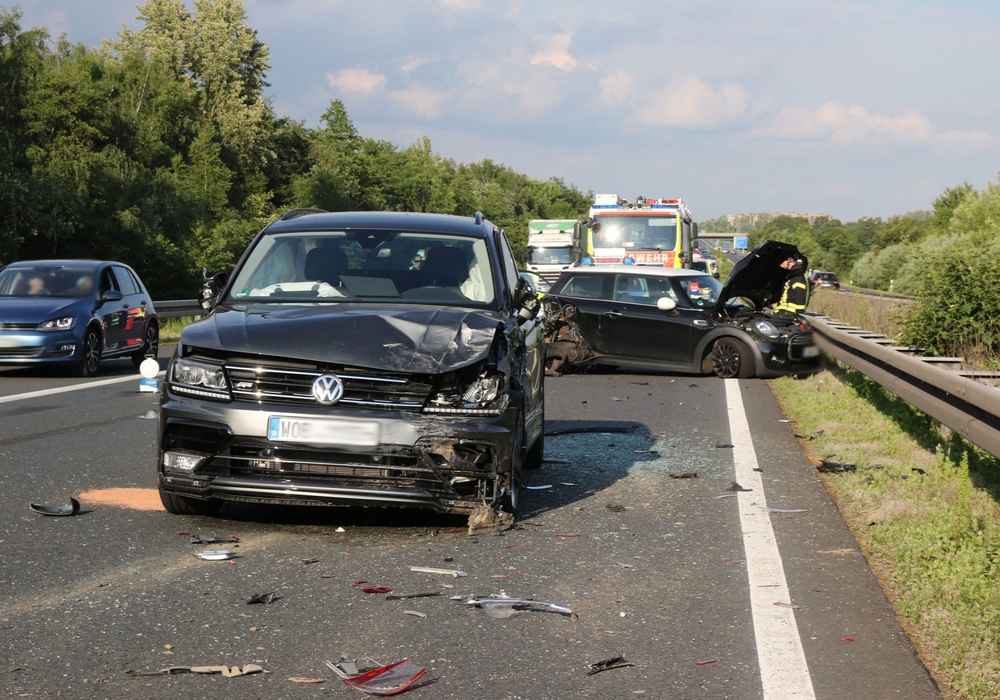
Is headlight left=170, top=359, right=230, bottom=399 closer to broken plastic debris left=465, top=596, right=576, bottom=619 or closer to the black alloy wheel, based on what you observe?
broken plastic debris left=465, top=596, right=576, bottom=619

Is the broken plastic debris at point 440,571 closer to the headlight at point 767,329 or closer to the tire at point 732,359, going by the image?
the tire at point 732,359

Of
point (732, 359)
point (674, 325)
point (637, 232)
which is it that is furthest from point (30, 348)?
point (637, 232)

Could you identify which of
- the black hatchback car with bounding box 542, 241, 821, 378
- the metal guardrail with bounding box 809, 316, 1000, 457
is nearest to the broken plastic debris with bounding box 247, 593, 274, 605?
the metal guardrail with bounding box 809, 316, 1000, 457

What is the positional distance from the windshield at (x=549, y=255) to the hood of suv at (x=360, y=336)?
42159 millimetres

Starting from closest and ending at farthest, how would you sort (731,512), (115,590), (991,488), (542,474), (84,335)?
(115,590) < (731,512) < (991,488) < (542,474) < (84,335)

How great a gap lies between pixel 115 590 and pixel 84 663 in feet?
3.28

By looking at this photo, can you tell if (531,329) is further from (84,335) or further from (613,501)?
(84,335)

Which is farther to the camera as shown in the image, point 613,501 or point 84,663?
point 613,501

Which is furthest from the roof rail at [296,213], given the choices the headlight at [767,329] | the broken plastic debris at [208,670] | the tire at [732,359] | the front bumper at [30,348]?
the headlight at [767,329]

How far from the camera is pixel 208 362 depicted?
6.14 m

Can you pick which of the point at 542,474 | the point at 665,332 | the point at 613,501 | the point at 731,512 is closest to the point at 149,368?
the point at 542,474

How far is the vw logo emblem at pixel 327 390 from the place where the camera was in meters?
5.95

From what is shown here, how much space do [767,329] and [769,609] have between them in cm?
1195

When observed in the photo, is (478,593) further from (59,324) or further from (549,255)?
(549,255)
